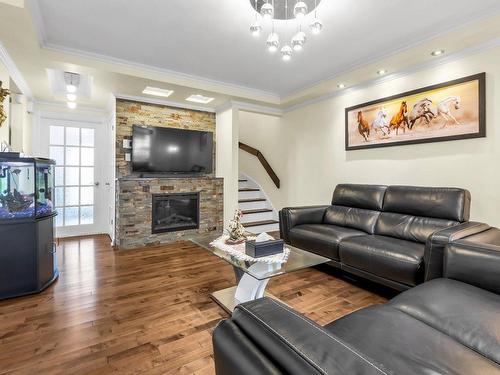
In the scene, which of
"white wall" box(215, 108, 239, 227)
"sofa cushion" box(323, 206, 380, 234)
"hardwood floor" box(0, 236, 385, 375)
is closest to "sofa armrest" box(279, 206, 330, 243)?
"sofa cushion" box(323, 206, 380, 234)

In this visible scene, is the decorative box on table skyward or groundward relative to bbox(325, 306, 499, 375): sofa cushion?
skyward

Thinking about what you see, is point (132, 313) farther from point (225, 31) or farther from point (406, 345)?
point (225, 31)

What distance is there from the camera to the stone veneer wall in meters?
4.16

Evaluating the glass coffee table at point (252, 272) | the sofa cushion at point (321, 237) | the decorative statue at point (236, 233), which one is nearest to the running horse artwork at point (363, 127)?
the sofa cushion at point (321, 237)

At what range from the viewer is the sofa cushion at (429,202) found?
259 centimetres

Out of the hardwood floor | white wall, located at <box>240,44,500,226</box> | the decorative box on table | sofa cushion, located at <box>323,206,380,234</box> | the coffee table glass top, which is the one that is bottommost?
the hardwood floor

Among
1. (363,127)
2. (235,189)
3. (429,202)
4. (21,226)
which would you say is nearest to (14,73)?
(21,226)

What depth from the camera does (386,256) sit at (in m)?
2.35

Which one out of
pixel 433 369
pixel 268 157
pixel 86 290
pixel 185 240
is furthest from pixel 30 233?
pixel 268 157

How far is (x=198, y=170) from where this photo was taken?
4.95 meters

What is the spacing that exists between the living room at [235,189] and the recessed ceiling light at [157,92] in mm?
66

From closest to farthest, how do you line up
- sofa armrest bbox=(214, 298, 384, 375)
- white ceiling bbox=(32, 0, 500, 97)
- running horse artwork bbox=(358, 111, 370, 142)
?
sofa armrest bbox=(214, 298, 384, 375)
white ceiling bbox=(32, 0, 500, 97)
running horse artwork bbox=(358, 111, 370, 142)

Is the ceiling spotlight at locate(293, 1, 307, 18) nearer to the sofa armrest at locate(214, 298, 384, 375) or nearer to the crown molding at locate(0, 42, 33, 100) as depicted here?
the sofa armrest at locate(214, 298, 384, 375)

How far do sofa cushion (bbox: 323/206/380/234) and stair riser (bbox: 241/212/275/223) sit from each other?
1.90m
